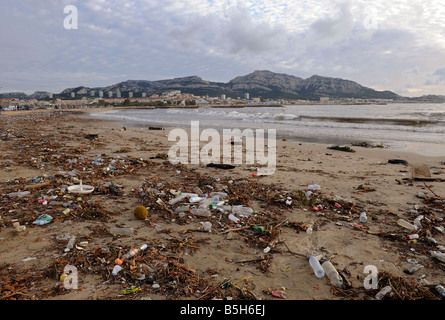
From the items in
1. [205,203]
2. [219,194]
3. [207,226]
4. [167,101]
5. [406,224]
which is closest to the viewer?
[207,226]

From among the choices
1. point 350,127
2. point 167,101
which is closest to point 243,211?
point 350,127

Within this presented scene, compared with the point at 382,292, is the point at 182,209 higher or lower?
higher

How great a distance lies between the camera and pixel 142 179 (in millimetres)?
6289

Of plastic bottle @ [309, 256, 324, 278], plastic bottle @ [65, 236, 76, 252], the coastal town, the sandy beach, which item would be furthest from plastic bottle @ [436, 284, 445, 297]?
the coastal town

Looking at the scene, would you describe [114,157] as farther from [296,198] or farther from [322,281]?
[322,281]

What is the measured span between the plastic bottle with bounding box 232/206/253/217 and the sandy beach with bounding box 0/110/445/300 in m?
0.11

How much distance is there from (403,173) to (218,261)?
23.7ft

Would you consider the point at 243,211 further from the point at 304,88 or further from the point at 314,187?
the point at 304,88

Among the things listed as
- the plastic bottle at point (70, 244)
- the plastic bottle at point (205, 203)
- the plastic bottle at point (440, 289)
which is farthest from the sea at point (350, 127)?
the plastic bottle at point (70, 244)

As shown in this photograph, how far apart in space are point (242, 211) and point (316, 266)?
178 centimetres

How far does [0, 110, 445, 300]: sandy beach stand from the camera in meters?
2.52

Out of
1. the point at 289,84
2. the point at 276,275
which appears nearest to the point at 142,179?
the point at 276,275

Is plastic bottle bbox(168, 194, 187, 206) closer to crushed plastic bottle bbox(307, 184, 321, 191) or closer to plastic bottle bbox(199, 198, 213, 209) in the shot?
plastic bottle bbox(199, 198, 213, 209)

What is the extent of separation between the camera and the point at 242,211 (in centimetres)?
446
